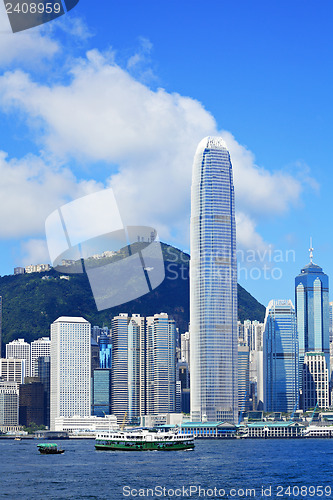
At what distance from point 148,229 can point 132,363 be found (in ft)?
251

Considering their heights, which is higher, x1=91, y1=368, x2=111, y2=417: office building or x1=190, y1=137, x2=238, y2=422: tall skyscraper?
x1=190, y1=137, x2=238, y2=422: tall skyscraper

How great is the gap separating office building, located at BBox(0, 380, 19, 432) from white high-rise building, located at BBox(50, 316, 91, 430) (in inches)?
248

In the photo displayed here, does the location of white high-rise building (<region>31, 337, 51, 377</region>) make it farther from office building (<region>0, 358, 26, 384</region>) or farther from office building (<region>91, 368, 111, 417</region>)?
office building (<region>91, 368, 111, 417</region>)

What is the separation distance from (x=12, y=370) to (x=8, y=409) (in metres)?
17.5

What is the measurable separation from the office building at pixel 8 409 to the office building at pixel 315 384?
133 feet

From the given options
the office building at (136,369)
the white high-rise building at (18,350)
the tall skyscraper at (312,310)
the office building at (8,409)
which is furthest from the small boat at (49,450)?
the tall skyscraper at (312,310)

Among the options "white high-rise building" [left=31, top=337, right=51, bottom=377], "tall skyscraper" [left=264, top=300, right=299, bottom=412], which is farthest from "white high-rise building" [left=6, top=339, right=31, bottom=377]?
"tall skyscraper" [left=264, top=300, right=299, bottom=412]

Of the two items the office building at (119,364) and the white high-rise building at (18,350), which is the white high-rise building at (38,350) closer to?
the white high-rise building at (18,350)

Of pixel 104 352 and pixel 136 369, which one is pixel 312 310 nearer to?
pixel 104 352

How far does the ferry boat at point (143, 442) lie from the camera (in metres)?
62.0

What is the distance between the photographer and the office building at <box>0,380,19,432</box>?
121 metres

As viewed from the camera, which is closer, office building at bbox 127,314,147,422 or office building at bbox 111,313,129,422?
office building at bbox 127,314,147,422

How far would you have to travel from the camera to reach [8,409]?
4815 inches

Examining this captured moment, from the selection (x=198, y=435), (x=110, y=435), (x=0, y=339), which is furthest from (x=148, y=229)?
(x=0, y=339)
